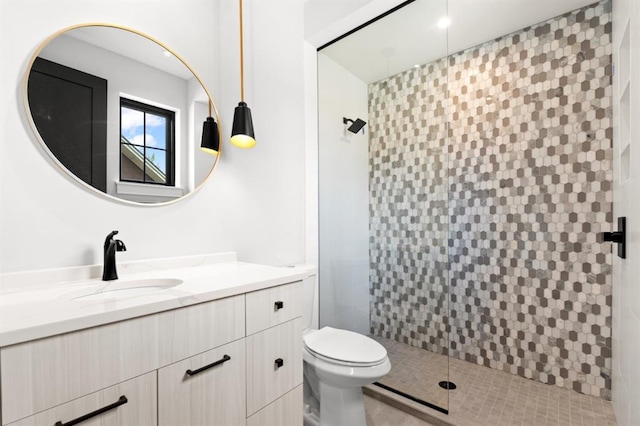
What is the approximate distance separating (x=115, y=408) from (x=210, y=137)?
1210 mm

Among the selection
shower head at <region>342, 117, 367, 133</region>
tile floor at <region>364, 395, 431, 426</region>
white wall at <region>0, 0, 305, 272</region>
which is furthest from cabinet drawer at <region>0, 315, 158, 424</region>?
shower head at <region>342, 117, 367, 133</region>

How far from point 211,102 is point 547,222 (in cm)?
230

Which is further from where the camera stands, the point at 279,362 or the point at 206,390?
the point at 279,362

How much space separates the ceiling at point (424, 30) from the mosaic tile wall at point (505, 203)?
0.29 feet

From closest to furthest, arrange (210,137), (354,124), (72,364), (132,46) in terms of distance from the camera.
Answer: (72,364), (132,46), (210,137), (354,124)

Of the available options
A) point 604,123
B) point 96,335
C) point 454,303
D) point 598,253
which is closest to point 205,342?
point 96,335

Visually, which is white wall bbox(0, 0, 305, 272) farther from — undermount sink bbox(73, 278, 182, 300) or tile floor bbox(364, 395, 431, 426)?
tile floor bbox(364, 395, 431, 426)

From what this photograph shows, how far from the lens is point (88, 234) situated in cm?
118

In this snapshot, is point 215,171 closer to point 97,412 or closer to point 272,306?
point 272,306

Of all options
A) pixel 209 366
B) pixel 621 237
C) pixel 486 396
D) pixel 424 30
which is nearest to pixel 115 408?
pixel 209 366

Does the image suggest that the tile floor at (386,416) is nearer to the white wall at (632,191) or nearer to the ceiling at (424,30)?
the white wall at (632,191)

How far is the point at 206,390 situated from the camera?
0.96 metres

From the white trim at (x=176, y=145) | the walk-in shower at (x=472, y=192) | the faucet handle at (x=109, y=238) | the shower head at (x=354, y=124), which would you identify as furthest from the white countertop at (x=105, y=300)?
the shower head at (x=354, y=124)

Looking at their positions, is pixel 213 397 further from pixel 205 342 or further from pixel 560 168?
pixel 560 168
